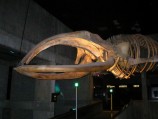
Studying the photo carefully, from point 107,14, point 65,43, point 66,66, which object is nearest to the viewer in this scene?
point 66,66

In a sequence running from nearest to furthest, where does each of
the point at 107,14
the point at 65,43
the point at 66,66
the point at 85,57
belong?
the point at 66,66 → the point at 65,43 → the point at 85,57 → the point at 107,14

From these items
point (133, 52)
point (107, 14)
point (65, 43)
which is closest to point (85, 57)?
point (65, 43)

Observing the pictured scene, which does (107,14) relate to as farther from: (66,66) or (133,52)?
(66,66)

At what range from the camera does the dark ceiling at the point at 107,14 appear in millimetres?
9531

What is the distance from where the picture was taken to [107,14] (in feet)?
34.4

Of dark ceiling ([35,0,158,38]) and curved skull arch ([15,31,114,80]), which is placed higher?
dark ceiling ([35,0,158,38])

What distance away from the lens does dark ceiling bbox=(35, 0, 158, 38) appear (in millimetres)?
9531

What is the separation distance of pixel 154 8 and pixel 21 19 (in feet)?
20.2

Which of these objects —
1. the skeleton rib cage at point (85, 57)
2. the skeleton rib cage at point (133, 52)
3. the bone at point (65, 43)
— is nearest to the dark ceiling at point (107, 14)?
the skeleton rib cage at point (133, 52)

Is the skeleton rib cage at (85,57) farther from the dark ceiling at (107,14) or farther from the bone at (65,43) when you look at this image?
the dark ceiling at (107,14)

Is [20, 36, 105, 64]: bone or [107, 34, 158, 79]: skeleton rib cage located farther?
[107, 34, 158, 79]: skeleton rib cage

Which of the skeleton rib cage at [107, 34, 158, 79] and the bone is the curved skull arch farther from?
the skeleton rib cage at [107, 34, 158, 79]

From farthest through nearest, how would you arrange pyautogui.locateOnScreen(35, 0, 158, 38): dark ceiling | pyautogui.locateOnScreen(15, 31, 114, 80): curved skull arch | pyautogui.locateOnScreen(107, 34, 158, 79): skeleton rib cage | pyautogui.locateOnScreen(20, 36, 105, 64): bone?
pyautogui.locateOnScreen(35, 0, 158, 38): dark ceiling
pyautogui.locateOnScreen(107, 34, 158, 79): skeleton rib cage
pyautogui.locateOnScreen(20, 36, 105, 64): bone
pyautogui.locateOnScreen(15, 31, 114, 80): curved skull arch

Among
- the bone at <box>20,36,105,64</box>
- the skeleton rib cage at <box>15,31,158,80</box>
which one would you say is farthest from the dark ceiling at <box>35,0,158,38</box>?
the bone at <box>20,36,105,64</box>
